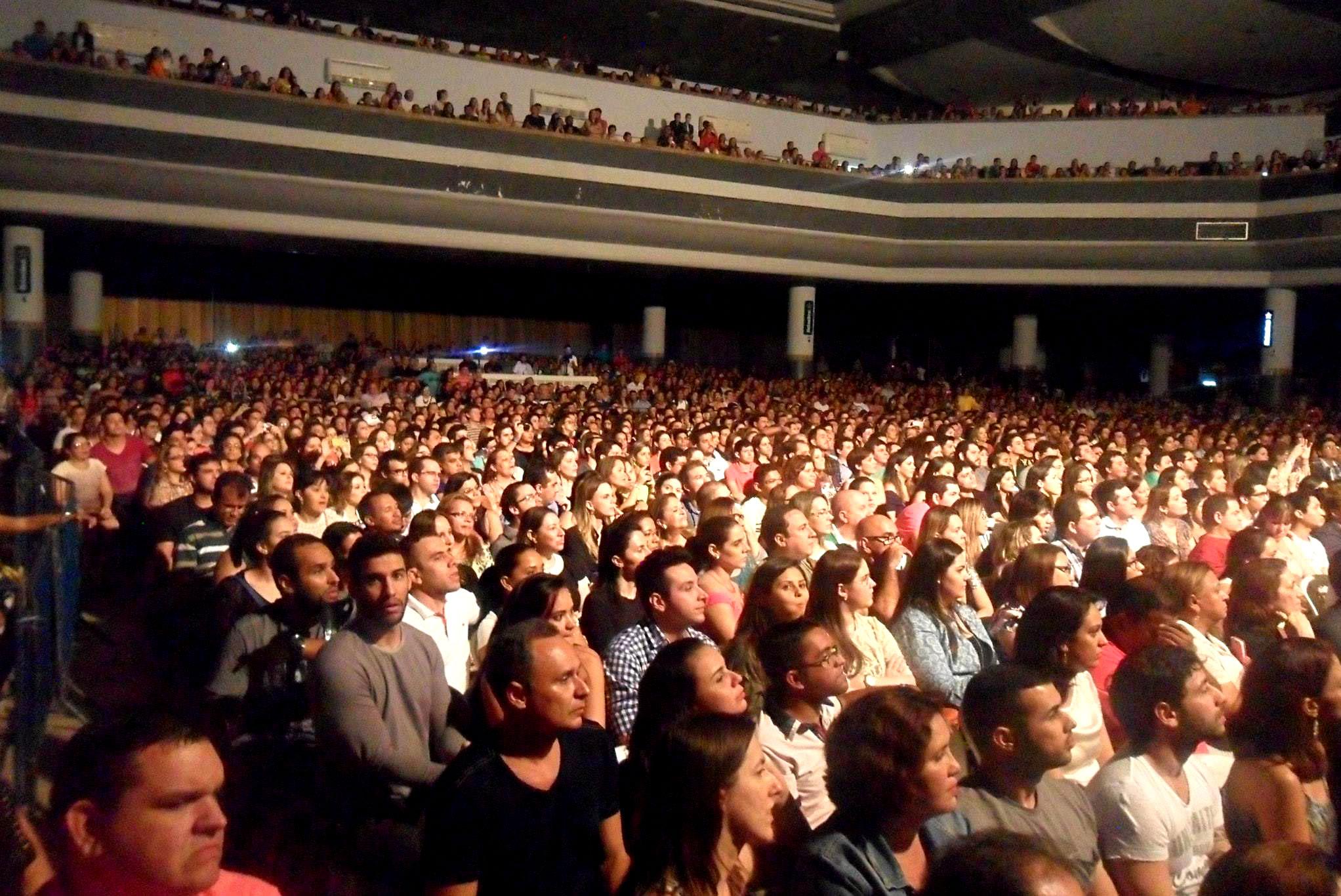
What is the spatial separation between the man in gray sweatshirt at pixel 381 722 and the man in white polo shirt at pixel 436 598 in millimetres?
570

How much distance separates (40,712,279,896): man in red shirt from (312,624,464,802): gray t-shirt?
110 cm

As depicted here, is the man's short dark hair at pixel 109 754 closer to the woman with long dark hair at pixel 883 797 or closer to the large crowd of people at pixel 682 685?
the large crowd of people at pixel 682 685

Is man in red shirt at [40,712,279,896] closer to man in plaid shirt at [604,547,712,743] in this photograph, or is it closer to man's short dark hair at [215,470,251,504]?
man in plaid shirt at [604,547,712,743]

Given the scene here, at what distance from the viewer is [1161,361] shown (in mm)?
25719

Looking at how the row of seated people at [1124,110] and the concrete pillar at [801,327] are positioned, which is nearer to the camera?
the row of seated people at [1124,110]

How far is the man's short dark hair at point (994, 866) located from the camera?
1.73 meters

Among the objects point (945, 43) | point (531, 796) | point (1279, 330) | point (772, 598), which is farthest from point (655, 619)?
point (1279, 330)

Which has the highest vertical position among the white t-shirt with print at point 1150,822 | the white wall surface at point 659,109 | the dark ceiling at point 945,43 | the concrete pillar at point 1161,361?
the dark ceiling at point 945,43

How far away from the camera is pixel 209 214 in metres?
16.6

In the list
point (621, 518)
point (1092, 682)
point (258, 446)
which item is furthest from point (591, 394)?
point (1092, 682)

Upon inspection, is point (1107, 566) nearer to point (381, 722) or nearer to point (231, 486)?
point (381, 722)

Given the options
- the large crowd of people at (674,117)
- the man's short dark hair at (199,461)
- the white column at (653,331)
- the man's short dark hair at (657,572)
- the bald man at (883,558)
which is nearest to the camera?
the man's short dark hair at (657,572)

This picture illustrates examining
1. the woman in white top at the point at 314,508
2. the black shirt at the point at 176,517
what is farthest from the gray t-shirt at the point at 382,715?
the black shirt at the point at 176,517

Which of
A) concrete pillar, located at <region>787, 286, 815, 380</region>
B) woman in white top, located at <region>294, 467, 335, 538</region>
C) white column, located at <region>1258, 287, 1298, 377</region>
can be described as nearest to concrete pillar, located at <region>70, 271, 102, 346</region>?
concrete pillar, located at <region>787, 286, 815, 380</region>
